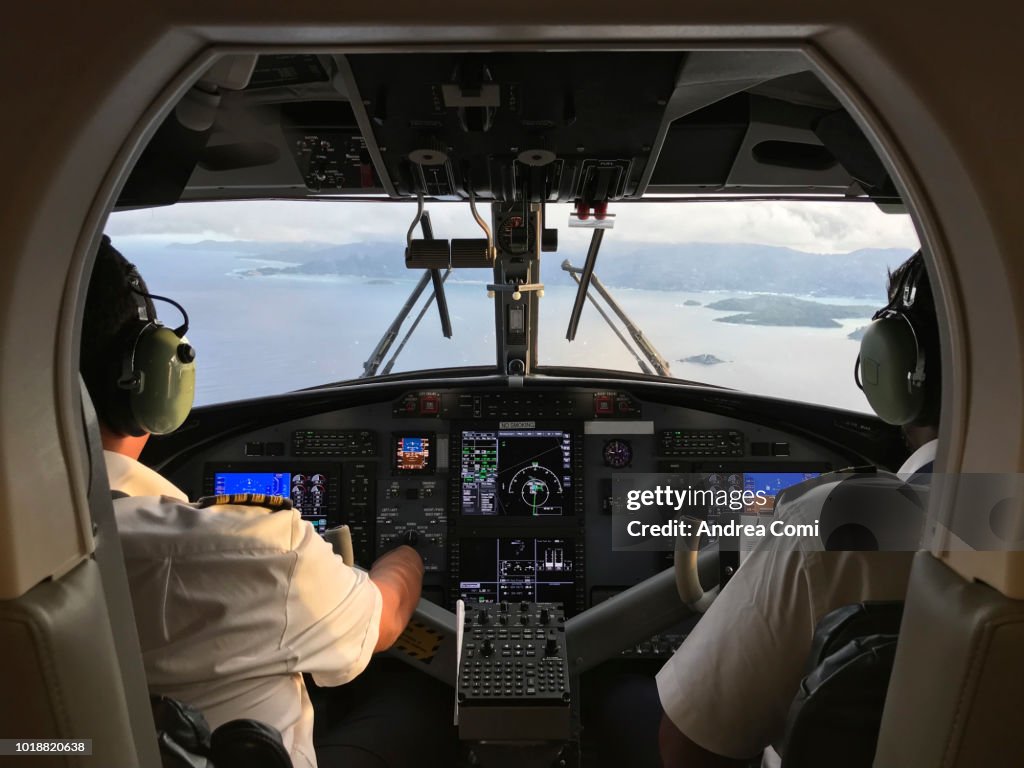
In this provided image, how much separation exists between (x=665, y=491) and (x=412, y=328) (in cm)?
116

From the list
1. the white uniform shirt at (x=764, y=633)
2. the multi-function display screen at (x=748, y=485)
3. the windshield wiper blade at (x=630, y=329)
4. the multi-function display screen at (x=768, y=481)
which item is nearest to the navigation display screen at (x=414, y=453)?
the windshield wiper blade at (x=630, y=329)

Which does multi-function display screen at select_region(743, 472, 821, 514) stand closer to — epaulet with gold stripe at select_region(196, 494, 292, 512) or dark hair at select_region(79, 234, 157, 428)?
epaulet with gold stripe at select_region(196, 494, 292, 512)

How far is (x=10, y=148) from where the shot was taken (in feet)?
2.09

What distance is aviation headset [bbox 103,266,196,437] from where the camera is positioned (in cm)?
132

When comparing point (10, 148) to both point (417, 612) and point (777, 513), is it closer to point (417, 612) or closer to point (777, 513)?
point (777, 513)

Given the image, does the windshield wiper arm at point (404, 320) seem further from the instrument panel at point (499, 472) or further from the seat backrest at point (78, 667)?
the seat backrest at point (78, 667)

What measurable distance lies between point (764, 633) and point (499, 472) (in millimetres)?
1516

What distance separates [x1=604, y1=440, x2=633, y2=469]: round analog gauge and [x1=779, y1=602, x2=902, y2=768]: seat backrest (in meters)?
1.72

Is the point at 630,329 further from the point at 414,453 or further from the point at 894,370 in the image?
the point at 894,370

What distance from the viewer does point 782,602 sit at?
119 cm

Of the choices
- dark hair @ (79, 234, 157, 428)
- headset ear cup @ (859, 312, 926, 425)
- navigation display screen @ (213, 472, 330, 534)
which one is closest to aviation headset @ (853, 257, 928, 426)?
headset ear cup @ (859, 312, 926, 425)

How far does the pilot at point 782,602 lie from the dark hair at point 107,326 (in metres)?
1.15

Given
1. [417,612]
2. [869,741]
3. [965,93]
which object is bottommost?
[417,612]

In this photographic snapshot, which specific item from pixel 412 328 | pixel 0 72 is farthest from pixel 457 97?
pixel 412 328
